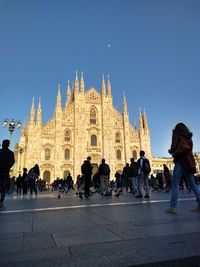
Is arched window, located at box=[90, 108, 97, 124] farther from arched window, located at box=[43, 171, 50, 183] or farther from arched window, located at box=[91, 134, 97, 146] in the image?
arched window, located at box=[43, 171, 50, 183]

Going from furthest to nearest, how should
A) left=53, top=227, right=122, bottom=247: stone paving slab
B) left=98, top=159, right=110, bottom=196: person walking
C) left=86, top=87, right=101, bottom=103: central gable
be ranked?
left=86, top=87, right=101, bottom=103: central gable < left=98, top=159, right=110, bottom=196: person walking < left=53, top=227, right=122, bottom=247: stone paving slab

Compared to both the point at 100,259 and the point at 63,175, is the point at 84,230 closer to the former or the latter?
the point at 100,259

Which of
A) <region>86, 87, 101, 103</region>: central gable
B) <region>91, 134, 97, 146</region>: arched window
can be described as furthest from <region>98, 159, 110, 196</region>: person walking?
<region>86, 87, 101, 103</region>: central gable

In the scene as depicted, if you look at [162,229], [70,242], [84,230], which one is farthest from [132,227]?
[70,242]

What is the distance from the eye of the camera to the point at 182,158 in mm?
4699

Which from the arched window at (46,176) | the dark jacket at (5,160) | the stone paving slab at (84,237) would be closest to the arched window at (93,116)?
the arched window at (46,176)

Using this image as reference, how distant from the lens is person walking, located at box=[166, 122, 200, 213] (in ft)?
15.2

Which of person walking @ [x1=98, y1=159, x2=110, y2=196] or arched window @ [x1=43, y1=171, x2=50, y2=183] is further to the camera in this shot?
arched window @ [x1=43, y1=171, x2=50, y2=183]

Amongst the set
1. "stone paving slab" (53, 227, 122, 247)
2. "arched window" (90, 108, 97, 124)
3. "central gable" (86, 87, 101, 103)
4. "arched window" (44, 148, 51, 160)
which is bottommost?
"stone paving slab" (53, 227, 122, 247)

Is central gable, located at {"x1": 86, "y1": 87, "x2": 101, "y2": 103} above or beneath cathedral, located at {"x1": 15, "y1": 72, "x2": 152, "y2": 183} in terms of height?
above

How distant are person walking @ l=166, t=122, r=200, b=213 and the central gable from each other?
1440 inches

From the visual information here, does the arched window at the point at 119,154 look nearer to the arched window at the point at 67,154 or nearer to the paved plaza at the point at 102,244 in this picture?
the arched window at the point at 67,154

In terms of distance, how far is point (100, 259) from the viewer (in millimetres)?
1938

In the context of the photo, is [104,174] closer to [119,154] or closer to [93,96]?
[119,154]
